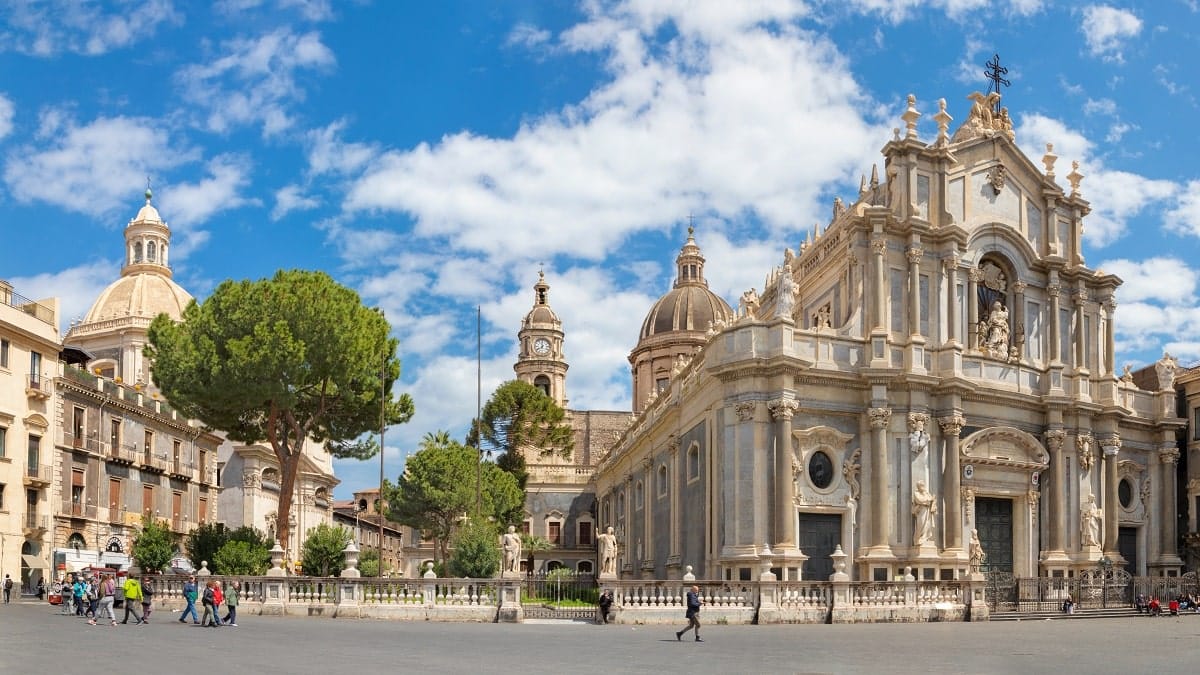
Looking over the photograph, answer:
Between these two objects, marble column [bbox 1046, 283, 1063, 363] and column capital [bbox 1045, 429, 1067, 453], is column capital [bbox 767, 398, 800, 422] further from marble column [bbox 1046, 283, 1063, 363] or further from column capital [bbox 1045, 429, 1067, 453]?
marble column [bbox 1046, 283, 1063, 363]

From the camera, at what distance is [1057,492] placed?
44719 mm

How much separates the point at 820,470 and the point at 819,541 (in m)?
2.39

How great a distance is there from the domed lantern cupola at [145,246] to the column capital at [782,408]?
6115 centimetres

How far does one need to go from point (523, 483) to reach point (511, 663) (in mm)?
59951

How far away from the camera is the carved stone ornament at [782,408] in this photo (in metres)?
39.4

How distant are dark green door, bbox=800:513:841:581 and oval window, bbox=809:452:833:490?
105 cm

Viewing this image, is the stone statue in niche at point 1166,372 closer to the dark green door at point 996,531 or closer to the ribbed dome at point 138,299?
the dark green door at point 996,531

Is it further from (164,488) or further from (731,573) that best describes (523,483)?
(731,573)

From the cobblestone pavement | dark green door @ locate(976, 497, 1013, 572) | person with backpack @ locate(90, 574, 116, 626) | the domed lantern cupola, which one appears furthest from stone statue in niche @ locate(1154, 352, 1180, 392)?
the domed lantern cupola

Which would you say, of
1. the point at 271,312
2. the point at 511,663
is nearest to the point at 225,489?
the point at 271,312

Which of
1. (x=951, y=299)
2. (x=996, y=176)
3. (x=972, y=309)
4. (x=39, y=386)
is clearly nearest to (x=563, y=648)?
(x=951, y=299)

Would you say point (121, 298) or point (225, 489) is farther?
point (121, 298)

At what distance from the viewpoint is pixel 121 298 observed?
84.4 m

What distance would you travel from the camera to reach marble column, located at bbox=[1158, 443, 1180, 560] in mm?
48531
